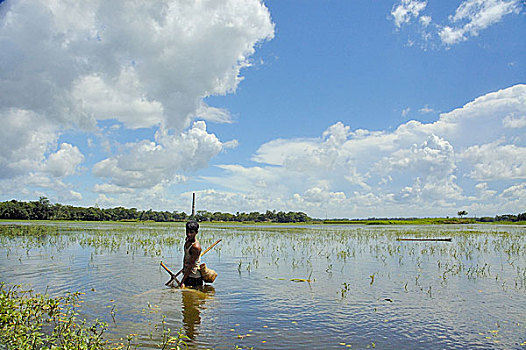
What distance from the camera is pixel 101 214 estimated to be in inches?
4614

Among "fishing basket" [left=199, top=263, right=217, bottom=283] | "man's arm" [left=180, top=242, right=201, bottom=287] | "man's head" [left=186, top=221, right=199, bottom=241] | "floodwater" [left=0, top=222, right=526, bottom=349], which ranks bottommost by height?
"floodwater" [left=0, top=222, right=526, bottom=349]

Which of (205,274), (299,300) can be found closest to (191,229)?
(205,274)

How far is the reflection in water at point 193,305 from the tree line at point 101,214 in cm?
10504

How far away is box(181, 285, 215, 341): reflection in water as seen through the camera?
8.79 metres

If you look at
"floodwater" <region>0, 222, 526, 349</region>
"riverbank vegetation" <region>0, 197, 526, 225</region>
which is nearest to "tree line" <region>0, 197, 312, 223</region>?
"riverbank vegetation" <region>0, 197, 526, 225</region>

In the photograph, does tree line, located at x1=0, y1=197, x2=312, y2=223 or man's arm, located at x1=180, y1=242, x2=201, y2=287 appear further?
tree line, located at x1=0, y1=197, x2=312, y2=223

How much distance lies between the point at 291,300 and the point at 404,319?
3496 mm

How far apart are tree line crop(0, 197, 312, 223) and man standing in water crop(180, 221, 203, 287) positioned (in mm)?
104906

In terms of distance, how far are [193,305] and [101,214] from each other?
11765 cm

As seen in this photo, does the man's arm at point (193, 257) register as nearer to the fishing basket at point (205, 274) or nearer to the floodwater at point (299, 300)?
the fishing basket at point (205, 274)

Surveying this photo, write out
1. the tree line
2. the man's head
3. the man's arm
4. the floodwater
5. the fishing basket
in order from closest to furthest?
the floodwater < the man's arm < the man's head < the fishing basket < the tree line

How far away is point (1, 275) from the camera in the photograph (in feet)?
48.6

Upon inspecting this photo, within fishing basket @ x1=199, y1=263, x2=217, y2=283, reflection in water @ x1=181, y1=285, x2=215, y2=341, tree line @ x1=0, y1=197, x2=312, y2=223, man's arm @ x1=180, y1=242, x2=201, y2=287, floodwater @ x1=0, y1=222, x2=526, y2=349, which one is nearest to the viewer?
floodwater @ x1=0, y1=222, x2=526, y2=349

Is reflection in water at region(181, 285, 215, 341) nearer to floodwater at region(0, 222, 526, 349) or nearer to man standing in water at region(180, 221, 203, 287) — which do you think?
floodwater at region(0, 222, 526, 349)
